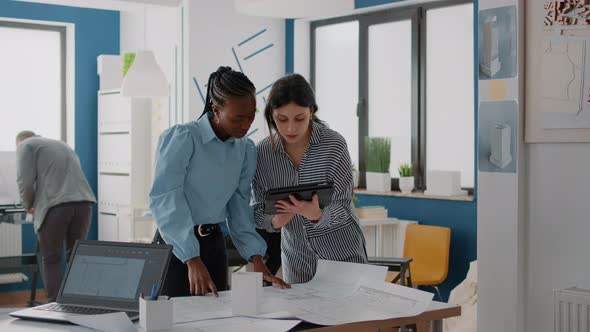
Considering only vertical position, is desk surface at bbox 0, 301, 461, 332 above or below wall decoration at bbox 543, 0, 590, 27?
below

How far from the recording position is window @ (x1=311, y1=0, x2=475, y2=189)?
5891 millimetres

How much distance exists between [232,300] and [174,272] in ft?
1.28

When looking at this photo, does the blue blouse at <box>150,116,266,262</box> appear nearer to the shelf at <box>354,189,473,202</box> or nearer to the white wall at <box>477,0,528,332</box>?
the white wall at <box>477,0,528,332</box>

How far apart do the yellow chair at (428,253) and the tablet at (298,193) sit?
2.90 metres

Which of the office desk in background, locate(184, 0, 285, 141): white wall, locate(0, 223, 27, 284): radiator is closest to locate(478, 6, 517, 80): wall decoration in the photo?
locate(184, 0, 285, 141): white wall

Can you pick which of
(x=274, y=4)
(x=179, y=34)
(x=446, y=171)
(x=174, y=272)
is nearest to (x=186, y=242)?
(x=174, y=272)

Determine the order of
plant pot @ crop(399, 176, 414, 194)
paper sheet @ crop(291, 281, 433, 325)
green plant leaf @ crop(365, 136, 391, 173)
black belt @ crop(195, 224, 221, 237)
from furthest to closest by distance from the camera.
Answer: green plant leaf @ crop(365, 136, 391, 173)
plant pot @ crop(399, 176, 414, 194)
black belt @ crop(195, 224, 221, 237)
paper sheet @ crop(291, 281, 433, 325)

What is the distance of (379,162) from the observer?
6215 millimetres

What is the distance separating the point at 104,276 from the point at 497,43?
1.66 metres

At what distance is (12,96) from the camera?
734cm

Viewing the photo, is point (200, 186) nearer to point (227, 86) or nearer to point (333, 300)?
point (227, 86)

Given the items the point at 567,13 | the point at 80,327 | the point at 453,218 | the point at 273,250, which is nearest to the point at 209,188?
the point at 80,327

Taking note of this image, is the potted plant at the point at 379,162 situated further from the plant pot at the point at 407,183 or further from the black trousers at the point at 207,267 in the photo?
the black trousers at the point at 207,267

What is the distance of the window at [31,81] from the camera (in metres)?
7.29
